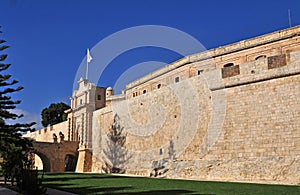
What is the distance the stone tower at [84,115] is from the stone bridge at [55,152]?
2.90ft

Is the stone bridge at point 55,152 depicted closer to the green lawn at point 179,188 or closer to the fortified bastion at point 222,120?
the fortified bastion at point 222,120

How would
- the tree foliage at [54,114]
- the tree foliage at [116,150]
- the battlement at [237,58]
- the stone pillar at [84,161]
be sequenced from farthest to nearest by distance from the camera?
1. the tree foliage at [54,114]
2. the stone pillar at [84,161]
3. the tree foliage at [116,150]
4. the battlement at [237,58]

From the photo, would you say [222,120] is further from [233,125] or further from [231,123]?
[233,125]

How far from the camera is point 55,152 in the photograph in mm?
26109

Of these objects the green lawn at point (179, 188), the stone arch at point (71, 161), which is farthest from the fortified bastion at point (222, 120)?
the stone arch at point (71, 161)

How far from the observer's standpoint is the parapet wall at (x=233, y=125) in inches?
468

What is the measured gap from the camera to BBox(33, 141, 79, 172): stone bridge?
25492 mm

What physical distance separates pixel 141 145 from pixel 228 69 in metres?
7.80

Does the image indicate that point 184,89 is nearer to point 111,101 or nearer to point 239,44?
point 239,44

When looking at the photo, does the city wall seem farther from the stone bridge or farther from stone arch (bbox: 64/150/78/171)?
stone arch (bbox: 64/150/78/171)

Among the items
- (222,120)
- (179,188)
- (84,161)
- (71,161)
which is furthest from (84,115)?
(179,188)

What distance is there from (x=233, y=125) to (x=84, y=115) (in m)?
16.3

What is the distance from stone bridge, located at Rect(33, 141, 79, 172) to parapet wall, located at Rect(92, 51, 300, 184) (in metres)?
10.1

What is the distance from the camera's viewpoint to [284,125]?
1212 centimetres
